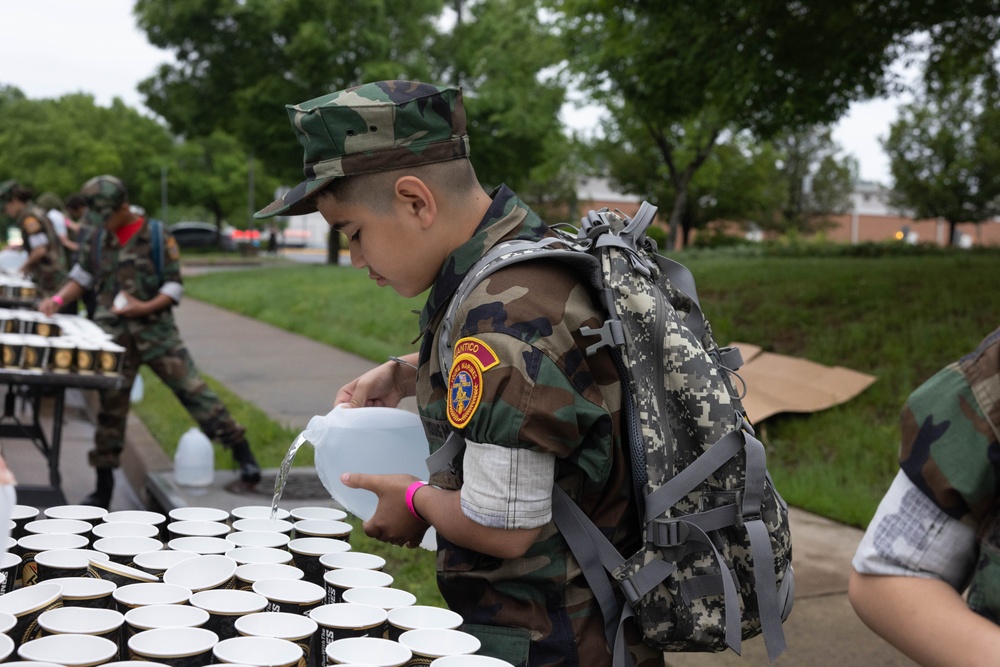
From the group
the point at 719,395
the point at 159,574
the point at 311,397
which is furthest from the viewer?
the point at 311,397

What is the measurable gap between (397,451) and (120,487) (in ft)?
19.4

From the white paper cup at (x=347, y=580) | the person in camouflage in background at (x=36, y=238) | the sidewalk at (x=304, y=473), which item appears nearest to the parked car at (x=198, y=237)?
the sidewalk at (x=304, y=473)

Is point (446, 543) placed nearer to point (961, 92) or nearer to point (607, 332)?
point (607, 332)

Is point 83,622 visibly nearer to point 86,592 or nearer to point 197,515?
point 86,592

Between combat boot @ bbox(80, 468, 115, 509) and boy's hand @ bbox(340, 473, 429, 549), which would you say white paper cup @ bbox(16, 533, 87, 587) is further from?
combat boot @ bbox(80, 468, 115, 509)

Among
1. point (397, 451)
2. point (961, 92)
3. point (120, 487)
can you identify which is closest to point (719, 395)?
point (397, 451)

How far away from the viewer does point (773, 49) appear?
10766 millimetres

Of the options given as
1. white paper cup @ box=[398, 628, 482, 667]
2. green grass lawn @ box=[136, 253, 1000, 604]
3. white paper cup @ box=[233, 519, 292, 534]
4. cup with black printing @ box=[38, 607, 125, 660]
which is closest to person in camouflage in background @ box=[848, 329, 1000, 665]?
white paper cup @ box=[398, 628, 482, 667]

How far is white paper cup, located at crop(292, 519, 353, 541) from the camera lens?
7.94 ft

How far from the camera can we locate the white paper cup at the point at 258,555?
2.23m

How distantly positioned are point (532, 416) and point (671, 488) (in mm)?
369

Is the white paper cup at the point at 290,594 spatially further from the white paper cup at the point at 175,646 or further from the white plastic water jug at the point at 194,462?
the white plastic water jug at the point at 194,462

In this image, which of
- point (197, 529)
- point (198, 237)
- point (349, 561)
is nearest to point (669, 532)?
point (349, 561)

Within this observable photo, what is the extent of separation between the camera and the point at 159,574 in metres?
2.18
